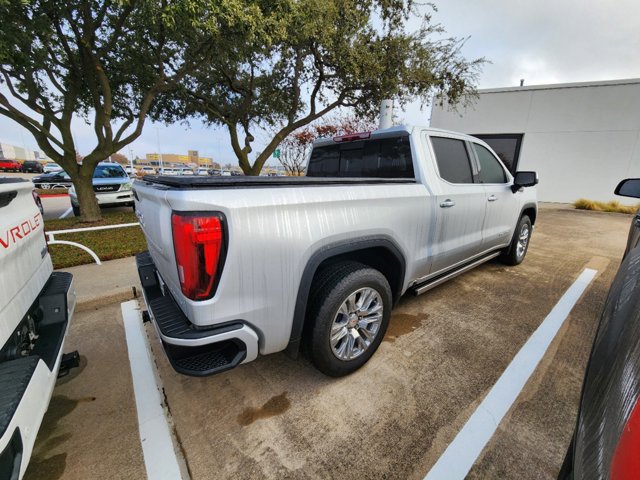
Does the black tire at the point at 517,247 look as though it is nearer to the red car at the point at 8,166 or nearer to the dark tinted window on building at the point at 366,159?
the dark tinted window on building at the point at 366,159

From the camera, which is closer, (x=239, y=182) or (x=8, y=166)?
(x=239, y=182)

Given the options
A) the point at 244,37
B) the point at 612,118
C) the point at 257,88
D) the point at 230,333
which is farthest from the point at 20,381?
the point at 612,118

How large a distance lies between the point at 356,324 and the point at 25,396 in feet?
5.96

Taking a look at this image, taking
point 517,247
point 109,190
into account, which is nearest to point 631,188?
point 517,247

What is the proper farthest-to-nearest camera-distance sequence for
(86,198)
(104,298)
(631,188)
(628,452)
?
(86,198) < (104,298) < (631,188) < (628,452)

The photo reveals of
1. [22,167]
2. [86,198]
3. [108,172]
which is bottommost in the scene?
[86,198]

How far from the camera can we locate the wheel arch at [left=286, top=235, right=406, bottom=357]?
74.1 inches

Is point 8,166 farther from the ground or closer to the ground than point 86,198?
farther from the ground

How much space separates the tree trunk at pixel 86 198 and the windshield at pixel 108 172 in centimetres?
244

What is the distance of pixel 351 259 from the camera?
237 centimetres

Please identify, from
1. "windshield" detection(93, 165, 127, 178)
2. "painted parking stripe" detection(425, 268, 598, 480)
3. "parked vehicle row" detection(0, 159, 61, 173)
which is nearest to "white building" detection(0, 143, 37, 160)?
"parked vehicle row" detection(0, 159, 61, 173)

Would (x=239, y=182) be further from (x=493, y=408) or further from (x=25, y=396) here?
(x=493, y=408)

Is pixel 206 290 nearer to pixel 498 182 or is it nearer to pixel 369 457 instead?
pixel 369 457

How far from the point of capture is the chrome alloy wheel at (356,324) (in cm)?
219
